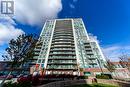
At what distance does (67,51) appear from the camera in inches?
3455

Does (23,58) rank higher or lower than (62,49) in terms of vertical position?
lower

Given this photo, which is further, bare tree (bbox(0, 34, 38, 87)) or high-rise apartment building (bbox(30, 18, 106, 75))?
high-rise apartment building (bbox(30, 18, 106, 75))

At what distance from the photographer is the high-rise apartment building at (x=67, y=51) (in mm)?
78250

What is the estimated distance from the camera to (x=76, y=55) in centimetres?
8444

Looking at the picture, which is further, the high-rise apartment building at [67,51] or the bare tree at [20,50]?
the high-rise apartment building at [67,51]

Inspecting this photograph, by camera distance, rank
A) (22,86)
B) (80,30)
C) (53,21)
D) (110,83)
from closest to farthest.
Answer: (22,86), (110,83), (80,30), (53,21)

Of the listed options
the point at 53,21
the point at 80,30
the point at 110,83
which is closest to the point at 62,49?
the point at 80,30

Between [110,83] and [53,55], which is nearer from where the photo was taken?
[110,83]

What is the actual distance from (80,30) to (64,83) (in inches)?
3354

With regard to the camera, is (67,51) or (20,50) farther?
(67,51)

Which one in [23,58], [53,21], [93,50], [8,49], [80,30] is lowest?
[23,58]

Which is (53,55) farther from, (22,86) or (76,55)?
(22,86)

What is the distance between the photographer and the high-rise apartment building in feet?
257

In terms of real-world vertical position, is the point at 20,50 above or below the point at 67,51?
below
